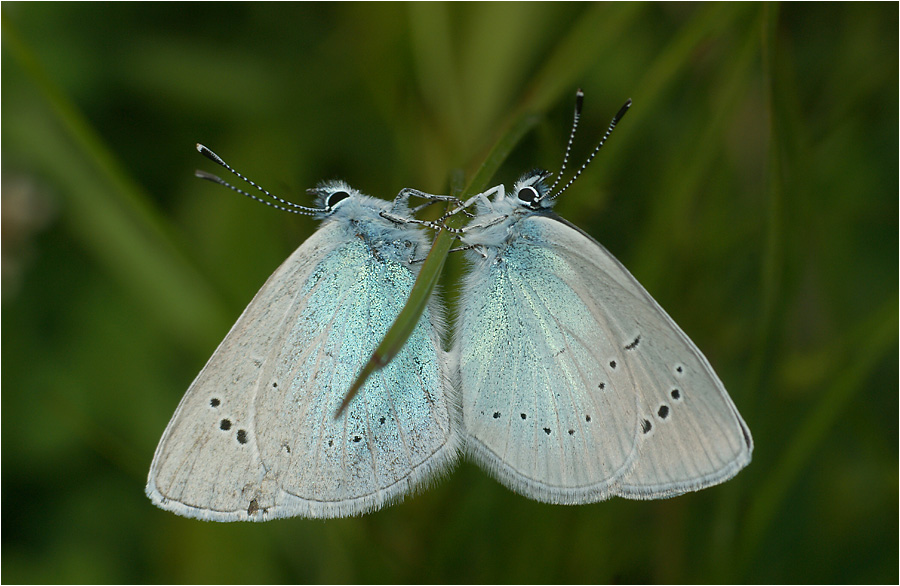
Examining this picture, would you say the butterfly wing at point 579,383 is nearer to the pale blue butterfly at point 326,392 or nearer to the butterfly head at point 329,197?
the pale blue butterfly at point 326,392

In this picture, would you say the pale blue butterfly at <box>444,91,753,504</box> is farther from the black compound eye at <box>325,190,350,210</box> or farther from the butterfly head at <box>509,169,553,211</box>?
the black compound eye at <box>325,190,350,210</box>

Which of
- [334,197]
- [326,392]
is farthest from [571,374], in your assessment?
[334,197]

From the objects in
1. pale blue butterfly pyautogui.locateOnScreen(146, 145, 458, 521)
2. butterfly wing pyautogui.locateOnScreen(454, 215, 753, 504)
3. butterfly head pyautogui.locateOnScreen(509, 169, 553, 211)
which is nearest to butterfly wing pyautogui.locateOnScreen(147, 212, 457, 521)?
pale blue butterfly pyautogui.locateOnScreen(146, 145, 458, 521)

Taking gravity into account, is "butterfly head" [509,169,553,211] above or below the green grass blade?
above

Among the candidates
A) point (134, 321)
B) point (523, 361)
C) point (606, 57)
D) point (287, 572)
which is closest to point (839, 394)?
point (523, 361)

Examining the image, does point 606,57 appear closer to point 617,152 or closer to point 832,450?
point 617,152

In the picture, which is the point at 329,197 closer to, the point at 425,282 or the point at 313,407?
the point at 313,407
